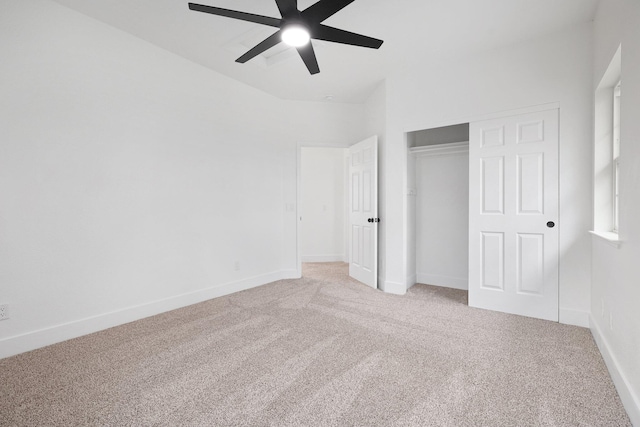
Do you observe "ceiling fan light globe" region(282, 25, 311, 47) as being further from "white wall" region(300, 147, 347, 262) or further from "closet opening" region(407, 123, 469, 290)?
"white wall" region(300, 147, 347, 262)

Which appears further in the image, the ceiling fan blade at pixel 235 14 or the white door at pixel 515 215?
the white door at pixel 515 215

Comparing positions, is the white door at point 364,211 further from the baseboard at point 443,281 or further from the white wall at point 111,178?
the white wall at point 111,178

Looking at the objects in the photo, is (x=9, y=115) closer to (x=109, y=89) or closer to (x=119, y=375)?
(x=109, y=89)

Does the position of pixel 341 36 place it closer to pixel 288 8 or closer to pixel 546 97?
pixel 288 8

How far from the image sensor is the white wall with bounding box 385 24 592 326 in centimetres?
283

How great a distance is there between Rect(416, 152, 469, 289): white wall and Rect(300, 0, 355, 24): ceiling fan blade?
9.08 feet

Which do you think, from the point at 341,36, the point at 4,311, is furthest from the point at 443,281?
the point at 4,311

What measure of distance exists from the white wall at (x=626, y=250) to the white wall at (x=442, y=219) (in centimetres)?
185

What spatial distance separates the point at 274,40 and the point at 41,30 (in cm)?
188

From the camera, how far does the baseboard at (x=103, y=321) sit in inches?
92.9

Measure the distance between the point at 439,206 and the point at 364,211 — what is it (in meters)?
1.03

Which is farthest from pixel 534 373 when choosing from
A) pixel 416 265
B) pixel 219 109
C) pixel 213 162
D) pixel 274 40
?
pixel 219 109

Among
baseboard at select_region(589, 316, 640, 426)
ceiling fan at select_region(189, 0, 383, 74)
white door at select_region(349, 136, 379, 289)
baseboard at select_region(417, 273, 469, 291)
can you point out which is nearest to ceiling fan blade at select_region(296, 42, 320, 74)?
ceiling fan at select_region(189, 0, 383, 74)

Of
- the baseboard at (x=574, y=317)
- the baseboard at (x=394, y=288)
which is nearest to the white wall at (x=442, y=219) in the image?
the baseboard at (x=394, y=288)
